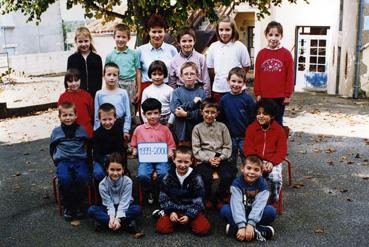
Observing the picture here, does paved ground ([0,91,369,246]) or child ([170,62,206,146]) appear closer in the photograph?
paved ground ([0,91,369,246])

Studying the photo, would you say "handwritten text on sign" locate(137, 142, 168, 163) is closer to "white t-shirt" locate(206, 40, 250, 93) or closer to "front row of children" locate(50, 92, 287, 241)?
"front row of children" locate(50, 92, 287, 241)

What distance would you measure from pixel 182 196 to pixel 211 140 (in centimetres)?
84

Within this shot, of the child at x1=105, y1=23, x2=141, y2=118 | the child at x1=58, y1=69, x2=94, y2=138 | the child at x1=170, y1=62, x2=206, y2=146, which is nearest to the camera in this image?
the child at x1=170, y1=62, x2=206, y2=146

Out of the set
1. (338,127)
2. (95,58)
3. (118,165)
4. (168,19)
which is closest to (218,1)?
(168,19)

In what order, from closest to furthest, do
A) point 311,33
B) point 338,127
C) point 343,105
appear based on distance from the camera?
point 338,127
point 343,105
point 311,33

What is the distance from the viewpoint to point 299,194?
6156mm

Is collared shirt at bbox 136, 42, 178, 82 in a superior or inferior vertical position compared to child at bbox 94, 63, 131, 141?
superior

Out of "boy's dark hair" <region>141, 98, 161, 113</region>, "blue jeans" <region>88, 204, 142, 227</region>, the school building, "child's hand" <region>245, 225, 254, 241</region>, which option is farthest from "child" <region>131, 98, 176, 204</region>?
the school building

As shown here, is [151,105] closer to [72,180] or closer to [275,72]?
[72,180]

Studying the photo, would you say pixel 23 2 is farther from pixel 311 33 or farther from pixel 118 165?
pixel 311 33

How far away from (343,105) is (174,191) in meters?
10.2

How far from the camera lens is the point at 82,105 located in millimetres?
5996

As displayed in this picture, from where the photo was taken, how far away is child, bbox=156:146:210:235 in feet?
16.4

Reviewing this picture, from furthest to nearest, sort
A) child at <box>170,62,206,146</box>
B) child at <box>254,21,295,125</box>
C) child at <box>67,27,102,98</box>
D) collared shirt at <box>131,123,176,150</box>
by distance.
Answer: child at <box>67,27,102,98</box> → child at <box>254,21,295,125</box> → child at <box>170,62,206,146</box> → collared shirt at <box>131,123,176,150</box>
